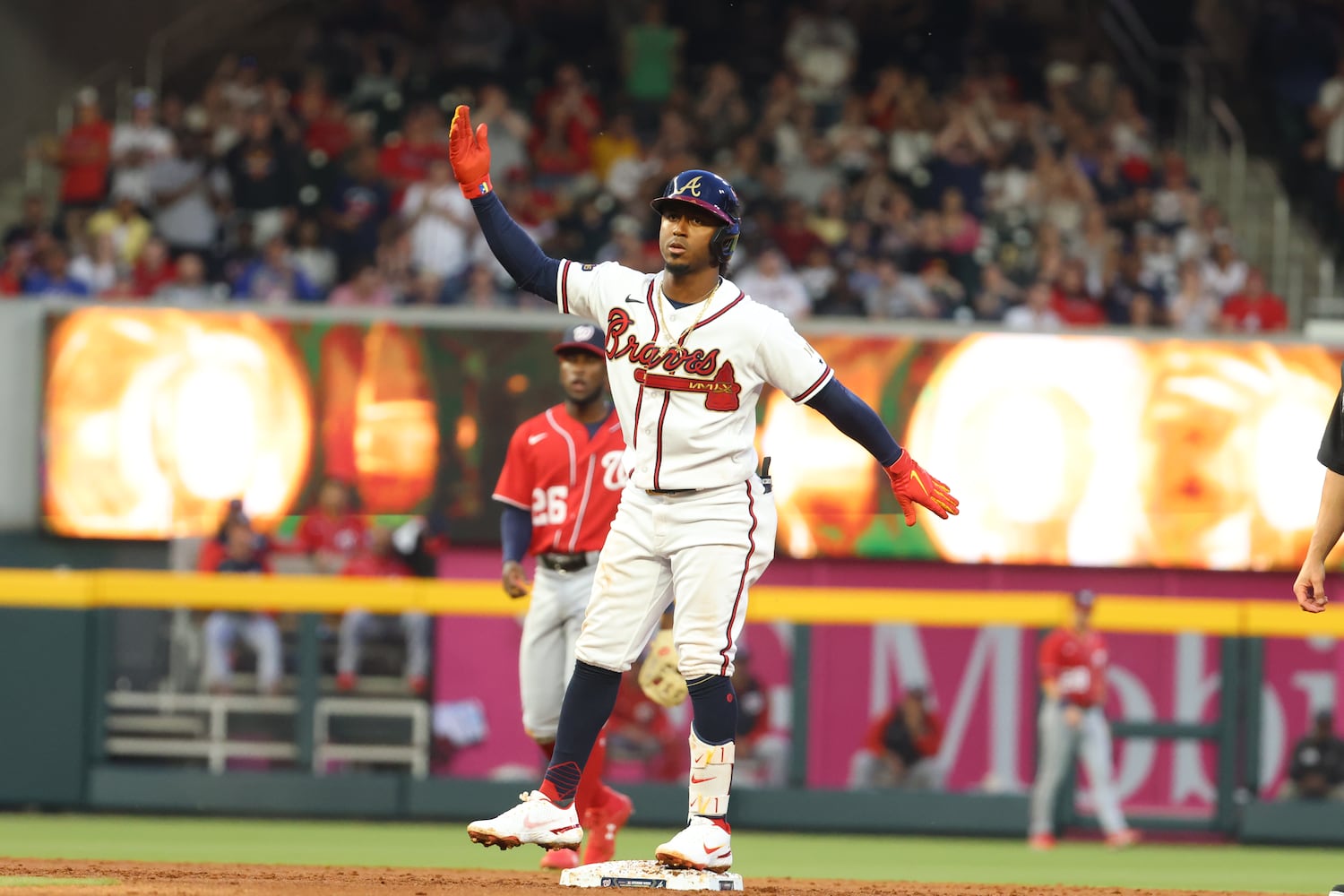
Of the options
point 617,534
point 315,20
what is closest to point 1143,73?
point 315,20

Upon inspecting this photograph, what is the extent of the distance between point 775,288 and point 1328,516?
7.76 m

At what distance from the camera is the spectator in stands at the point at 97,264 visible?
12.5 meters

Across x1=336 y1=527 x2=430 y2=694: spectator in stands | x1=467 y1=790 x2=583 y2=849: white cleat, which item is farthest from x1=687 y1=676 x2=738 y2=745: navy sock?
x1=336 y1=527 x2=430 y2=694: spectator in stands

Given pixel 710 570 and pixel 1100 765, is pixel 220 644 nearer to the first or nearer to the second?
pixel 1100 765

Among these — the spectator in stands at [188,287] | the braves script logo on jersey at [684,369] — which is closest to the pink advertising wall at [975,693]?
the spectator in stands at [188,287]

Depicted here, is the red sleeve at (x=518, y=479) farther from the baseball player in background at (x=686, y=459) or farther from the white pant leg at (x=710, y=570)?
the white pant leg at (x=710, y=570)

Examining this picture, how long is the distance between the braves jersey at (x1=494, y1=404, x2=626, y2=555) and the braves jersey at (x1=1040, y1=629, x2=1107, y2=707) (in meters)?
4.35

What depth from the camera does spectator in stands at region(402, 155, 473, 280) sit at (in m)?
12.8

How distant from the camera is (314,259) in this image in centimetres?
1289

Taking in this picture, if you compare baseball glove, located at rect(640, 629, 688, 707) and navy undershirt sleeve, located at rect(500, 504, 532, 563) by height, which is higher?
navy undershirt sleeve, located at rect(500, 504, 532, 563)

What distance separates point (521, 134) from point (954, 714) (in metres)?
5.74

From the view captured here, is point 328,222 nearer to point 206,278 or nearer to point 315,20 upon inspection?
point 206,278

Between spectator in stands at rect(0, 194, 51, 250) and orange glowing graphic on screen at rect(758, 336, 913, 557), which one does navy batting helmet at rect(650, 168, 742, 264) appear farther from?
spectator in stands at rect(0, 194, 51, 250)

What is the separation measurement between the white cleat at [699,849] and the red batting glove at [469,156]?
6.34 ft
